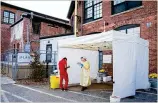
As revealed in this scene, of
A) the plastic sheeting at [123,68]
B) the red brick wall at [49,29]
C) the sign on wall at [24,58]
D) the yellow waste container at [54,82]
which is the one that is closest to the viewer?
the plastic sheeting at [123,68]

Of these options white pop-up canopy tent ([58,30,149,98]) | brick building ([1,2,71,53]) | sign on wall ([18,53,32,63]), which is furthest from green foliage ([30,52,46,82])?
brick building ([1,2,71,53])

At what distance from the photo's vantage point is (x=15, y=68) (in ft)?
47.1

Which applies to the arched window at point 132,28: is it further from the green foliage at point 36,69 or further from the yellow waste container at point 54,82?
the green foliage at point 36,69

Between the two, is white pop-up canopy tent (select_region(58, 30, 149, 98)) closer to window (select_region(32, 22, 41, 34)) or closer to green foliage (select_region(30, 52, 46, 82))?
green foliage (select_region(30, 52, 46, 82))

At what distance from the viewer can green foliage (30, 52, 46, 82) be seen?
13.9 meters

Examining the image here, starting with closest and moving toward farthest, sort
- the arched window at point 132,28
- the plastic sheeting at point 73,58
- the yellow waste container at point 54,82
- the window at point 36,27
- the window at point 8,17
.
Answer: the yellow waste container at point 54,82, the plastic sheeting at point 73,58, the arched window at point 132,28, the window at point 36,27, the window at point 8,17

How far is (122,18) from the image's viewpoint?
47.2ft

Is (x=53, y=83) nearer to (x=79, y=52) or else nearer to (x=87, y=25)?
(x=79, y=52)

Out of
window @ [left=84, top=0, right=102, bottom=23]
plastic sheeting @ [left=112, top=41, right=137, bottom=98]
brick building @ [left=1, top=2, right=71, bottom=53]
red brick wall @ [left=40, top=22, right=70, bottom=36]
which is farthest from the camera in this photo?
red brick wall @ [left=40, top=22, right=70, bottom=36]

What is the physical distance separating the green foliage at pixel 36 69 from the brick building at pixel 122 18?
520 cm

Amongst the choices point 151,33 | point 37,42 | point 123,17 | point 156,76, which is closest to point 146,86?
point 156,76

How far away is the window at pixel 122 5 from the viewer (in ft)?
45.4

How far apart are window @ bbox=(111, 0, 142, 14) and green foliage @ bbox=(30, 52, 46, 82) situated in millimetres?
6737

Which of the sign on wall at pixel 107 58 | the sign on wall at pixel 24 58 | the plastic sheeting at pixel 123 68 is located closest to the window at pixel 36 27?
the sign on wall at pixel 24 58
